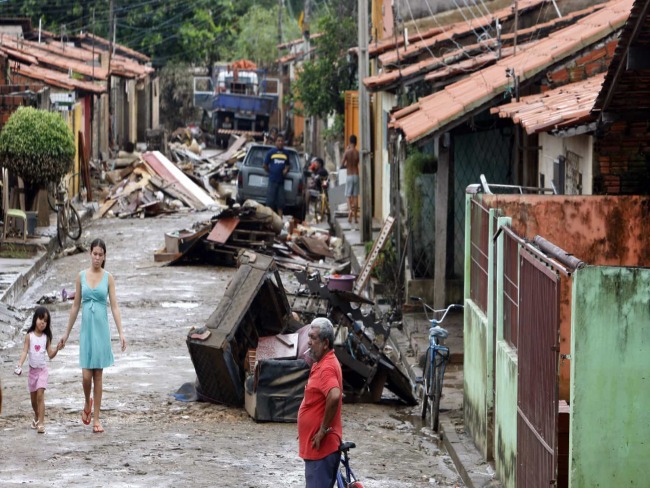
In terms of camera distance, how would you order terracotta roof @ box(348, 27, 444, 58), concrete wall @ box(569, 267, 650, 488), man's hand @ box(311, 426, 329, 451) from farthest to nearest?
terracotta roof @ box(348, 27, 444, 58), man's hand @ box(311, 426, 329, 451), concrete wall @ box(569, 267, 650, 488)

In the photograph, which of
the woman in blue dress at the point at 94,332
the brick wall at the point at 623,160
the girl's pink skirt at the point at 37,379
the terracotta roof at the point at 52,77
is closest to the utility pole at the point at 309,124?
the terracotta roof at the point at 52,77

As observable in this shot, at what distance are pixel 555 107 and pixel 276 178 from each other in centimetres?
1707

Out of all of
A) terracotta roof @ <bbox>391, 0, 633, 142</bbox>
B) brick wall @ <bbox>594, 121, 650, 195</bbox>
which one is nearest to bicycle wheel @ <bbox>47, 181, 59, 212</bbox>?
terracotta roof @ <bbox>391, 0, 633, 142</bbox>

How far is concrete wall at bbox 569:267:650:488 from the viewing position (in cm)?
735

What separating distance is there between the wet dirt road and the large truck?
39.9 m

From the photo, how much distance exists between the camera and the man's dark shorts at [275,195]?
99.3ft

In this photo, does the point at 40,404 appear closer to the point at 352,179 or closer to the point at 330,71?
the point at 352,179

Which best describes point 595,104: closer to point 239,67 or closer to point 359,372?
point 359,372

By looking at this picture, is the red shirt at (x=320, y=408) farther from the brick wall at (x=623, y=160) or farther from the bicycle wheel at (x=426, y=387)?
the brick wall at (x=623, y=160)

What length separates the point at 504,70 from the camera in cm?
1703

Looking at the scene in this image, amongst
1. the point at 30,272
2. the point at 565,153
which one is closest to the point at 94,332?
the point at 565,153

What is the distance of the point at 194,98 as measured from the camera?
203 feet

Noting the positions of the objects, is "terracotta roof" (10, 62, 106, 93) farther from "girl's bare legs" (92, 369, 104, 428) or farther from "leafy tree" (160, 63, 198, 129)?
"leafy tree" (160, 63, 198, 129)

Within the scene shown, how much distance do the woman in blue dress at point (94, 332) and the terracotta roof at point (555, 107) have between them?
4.24m
